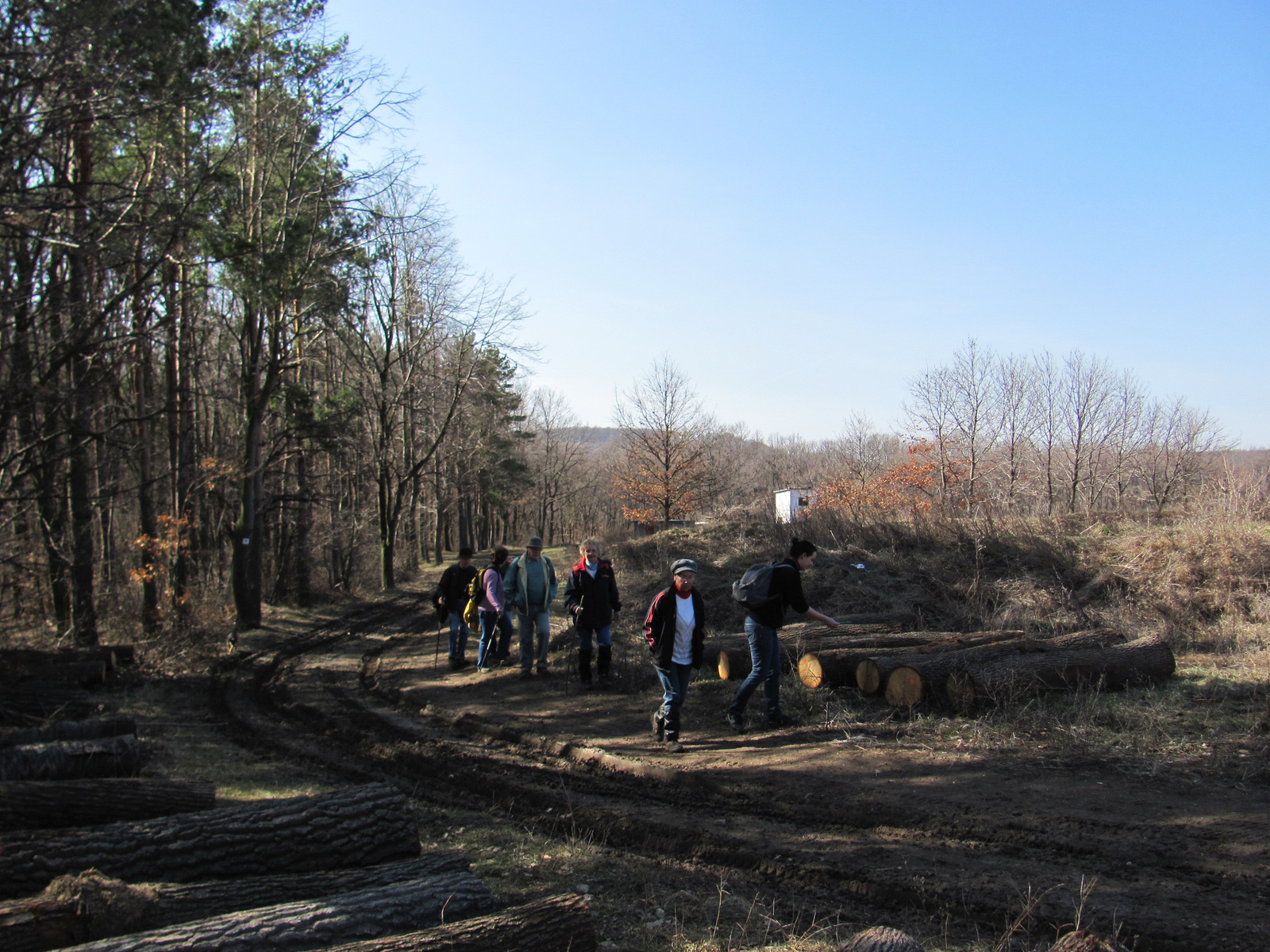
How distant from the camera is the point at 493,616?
44.4 feet

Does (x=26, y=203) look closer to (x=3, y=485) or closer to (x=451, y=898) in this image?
(x=3, y=485)

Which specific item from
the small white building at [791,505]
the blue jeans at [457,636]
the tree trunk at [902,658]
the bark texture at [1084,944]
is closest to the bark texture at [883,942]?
the bark texture at [1084,944]

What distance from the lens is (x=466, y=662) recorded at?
1440 cm

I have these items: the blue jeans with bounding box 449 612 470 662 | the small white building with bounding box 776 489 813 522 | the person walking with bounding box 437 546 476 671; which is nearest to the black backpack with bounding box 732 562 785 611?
the person walking with bounding box 437 546 476 671

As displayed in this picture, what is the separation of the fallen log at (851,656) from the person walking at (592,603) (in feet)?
9.02

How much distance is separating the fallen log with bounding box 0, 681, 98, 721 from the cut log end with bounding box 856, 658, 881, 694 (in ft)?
29.4

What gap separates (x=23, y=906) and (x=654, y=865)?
3.55 m

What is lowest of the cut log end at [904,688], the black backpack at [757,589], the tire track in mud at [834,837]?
the tire track in mud at [834,837]

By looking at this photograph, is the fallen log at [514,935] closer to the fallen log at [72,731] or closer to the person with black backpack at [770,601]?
the person with black backpack at [770,601]

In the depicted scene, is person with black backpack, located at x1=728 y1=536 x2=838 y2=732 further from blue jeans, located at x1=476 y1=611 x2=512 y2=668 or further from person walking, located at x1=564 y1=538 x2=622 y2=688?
blue jeans, located at x1=476 y1=611 x2=512 y2=668

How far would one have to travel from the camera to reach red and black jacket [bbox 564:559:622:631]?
38.4 ft

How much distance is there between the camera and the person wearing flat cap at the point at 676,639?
873 centimetres

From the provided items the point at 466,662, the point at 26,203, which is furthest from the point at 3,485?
the point at 466,662

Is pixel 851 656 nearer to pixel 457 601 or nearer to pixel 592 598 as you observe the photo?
pixel 592 598
